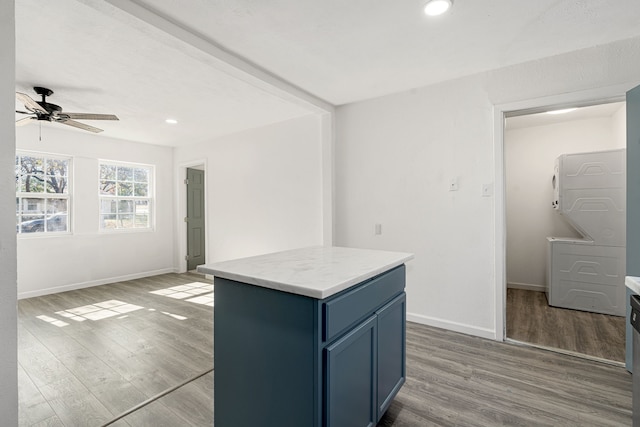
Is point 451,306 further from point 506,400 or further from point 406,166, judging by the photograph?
point 406,166

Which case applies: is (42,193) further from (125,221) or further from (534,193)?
(534,193)

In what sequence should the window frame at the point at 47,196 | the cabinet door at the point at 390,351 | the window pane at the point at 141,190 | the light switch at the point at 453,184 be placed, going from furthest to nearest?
the window pane at the point at 141,190 → the window frame at the point at 47,196 → the light switch at the point at 453,184 → the cabinet door at the point at 390,351

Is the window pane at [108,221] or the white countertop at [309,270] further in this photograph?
the window pane at [108,221]

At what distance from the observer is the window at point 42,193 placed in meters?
4.35

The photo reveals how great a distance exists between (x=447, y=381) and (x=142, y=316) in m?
3.27

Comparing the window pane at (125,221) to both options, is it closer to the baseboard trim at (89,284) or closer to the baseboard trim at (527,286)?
the baseboard trim at (89,284)

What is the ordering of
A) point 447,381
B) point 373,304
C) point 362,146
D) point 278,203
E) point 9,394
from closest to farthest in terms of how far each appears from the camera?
1. point 9,394
2. point 373,304
3. point 447,381
4. point 362,146
5. point 278,203

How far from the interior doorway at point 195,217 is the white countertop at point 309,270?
187 inches

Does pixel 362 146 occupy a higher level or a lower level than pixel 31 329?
higher

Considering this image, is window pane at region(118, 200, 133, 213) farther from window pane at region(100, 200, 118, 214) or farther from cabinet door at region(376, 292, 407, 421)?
cabinet door at region(376, 292, 407, 421)

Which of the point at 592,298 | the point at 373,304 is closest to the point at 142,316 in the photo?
the point at 373,304

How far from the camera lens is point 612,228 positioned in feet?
11.1

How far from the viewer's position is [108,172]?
529 cm

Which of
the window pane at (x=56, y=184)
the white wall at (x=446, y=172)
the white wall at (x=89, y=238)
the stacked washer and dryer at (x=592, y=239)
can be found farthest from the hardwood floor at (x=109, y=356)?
the stacked washer and dryer at (x=592, y=239)
